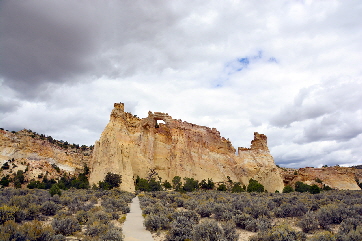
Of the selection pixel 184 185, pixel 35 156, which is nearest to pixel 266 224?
pixel 184 185

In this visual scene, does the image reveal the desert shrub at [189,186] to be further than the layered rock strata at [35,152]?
No

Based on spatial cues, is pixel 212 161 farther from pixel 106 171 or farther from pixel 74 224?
pixel 74 224

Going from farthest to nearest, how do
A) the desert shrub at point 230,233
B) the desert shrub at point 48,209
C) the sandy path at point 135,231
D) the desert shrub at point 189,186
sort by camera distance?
1. the desert shrub at point 189,186
2. the desert shrub at point 48,209
3. the sandy path at point 135,231
4. the desert shrub at point 230,233

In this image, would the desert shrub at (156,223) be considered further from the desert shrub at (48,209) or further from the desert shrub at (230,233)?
the desert shrub at (48,209)

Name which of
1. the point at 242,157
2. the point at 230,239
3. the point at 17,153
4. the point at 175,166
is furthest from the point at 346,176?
the point at 17,153

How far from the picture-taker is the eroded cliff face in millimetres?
47500

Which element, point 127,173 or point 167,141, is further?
point 167,141

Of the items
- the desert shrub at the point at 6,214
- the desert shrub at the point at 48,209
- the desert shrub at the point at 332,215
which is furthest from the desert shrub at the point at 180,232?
the desert shrub at the point at 48,209

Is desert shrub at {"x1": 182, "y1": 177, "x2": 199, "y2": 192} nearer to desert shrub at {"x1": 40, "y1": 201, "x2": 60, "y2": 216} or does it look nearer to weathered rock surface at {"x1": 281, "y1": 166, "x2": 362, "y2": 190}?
weathered rock surface at {"x1": 281, "y1": 166, "x2": 362, "y2": 190}

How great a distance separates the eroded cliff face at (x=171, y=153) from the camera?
47500 mm

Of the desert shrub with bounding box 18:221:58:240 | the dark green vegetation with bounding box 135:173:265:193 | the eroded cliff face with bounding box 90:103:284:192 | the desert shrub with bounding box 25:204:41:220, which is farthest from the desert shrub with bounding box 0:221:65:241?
the eroded cliff face with bounding box 90:103:284:192

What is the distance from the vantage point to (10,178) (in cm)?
5056

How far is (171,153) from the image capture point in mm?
56469

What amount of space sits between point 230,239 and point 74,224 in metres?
7.28
